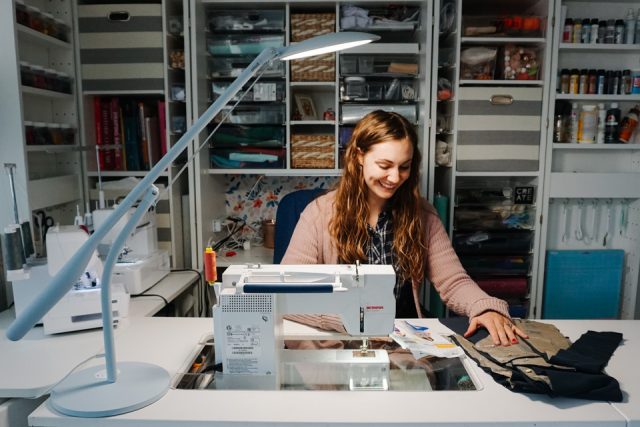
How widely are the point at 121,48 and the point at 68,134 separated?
0.48 metres

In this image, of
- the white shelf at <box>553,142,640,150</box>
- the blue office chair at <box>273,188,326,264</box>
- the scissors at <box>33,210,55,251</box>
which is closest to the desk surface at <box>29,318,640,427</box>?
the blue office chair at <box>273,188,326,264</box>

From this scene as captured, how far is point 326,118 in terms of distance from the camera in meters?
2.46

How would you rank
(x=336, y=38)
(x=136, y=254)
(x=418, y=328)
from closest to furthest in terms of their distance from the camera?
(x=336, y=38) < (x=418, y=328) < (x=136, y=254)

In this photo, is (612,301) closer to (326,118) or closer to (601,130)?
(601,130)

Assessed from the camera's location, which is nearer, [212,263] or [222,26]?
[212,263]

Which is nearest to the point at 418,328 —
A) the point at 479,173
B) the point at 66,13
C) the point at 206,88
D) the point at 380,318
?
the point at 380,318

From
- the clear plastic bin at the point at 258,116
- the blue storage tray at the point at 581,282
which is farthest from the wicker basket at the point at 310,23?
the blue storage tray at the point at 581,282

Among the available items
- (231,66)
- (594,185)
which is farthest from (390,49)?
(594,185)

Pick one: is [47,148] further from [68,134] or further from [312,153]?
[312,153]

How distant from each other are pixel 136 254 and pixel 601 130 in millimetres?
2297

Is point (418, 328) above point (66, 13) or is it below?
below

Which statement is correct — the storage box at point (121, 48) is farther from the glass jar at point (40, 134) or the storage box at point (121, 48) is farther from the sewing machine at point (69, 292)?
the sewing machine at point (69, 292)

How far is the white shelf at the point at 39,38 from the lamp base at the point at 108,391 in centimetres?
139

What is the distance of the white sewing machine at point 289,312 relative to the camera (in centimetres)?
112
